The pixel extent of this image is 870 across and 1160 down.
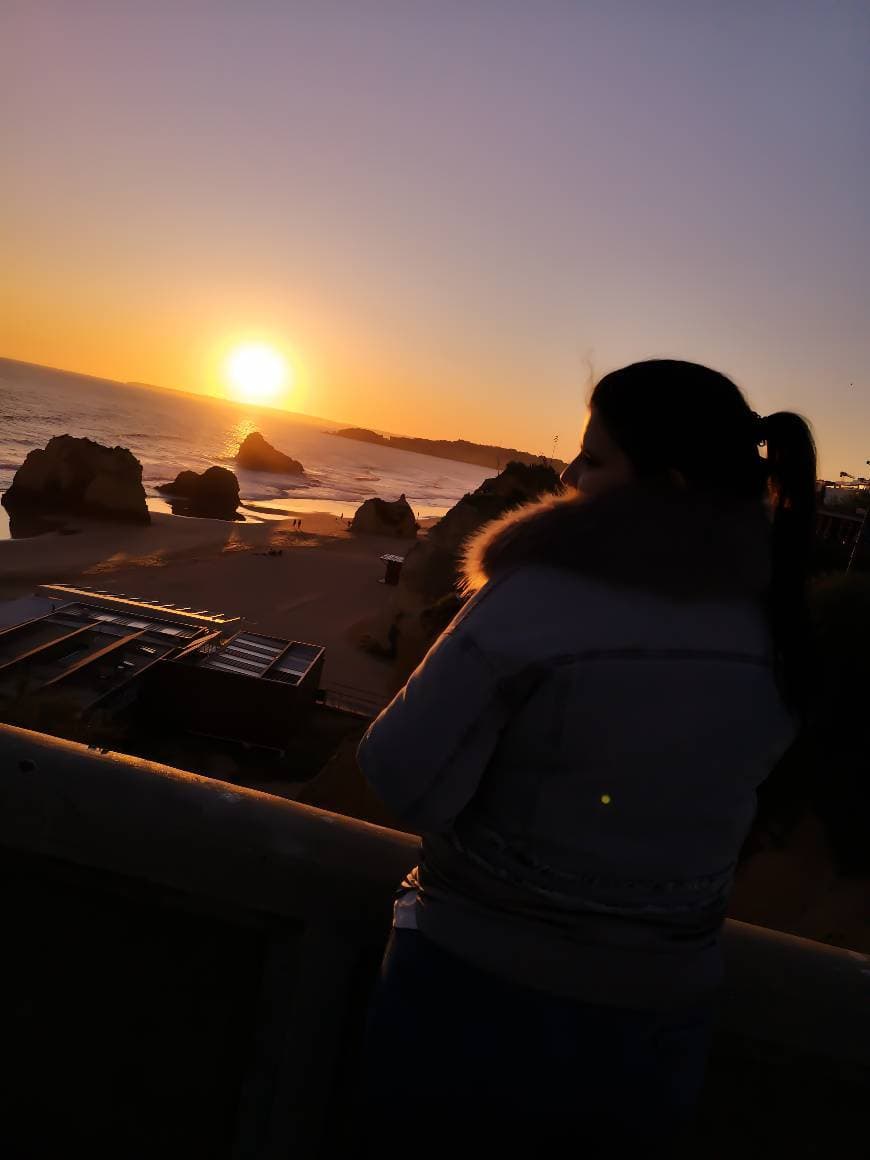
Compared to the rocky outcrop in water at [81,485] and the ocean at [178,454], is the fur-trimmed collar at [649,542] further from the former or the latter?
the ocean at [178,454]

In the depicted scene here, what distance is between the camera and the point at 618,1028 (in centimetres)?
110

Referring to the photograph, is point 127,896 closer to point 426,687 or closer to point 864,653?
point 426,687

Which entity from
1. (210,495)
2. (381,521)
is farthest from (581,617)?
(210,495)

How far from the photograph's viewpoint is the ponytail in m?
1.11

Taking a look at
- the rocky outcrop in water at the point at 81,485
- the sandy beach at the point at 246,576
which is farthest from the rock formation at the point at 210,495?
the sandy beach at the point at 246,576

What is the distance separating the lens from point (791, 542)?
1.19 metres

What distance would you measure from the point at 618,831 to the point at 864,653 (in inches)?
324

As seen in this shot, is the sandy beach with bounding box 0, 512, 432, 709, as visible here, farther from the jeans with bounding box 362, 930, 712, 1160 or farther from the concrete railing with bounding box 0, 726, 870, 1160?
the jeans with bounding box 362, 930, 712, 1160

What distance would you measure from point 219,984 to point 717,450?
148 cm

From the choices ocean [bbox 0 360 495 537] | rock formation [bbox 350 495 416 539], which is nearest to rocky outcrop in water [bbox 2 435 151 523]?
ocean [bbox 0 360 495 537]

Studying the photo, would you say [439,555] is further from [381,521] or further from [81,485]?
[81,485]

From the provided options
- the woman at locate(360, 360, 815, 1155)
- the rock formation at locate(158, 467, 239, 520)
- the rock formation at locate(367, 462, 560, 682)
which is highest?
the woman at locate(360, 360, 815, 1155)

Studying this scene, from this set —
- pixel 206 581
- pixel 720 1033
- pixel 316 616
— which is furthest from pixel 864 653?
pixel 206 581

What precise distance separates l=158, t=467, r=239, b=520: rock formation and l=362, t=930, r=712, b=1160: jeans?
169 ft
